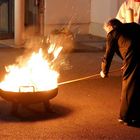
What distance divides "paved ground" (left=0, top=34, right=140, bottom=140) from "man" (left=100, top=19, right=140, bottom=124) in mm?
283

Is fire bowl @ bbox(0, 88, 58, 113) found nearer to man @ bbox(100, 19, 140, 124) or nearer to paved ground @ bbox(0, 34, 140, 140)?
paved ground @ bbox(0, 34, 140, 140)

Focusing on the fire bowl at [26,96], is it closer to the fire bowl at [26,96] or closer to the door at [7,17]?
the fire bowl at [26,96]

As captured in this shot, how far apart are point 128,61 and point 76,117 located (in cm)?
126

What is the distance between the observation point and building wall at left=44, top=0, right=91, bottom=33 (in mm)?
17797

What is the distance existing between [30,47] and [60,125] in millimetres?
7772

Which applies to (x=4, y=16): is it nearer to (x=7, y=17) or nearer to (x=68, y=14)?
(x=7, y=17)

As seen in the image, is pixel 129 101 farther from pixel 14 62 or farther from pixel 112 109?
pixel 14 62

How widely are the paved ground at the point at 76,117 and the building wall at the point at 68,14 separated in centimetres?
564

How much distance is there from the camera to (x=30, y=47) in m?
15.9

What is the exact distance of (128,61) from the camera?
834cm

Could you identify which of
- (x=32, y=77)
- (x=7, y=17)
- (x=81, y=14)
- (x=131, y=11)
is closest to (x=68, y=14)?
(x=81, y=14)

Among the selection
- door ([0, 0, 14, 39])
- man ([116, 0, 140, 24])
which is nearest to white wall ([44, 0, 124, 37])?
door ([0, 0, 14, 39])

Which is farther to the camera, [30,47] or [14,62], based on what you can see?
[30,47]

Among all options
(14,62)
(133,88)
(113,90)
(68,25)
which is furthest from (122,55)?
(68,25)
